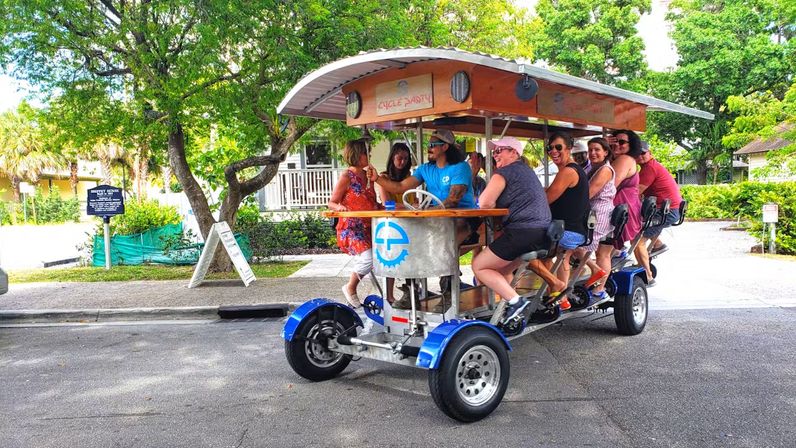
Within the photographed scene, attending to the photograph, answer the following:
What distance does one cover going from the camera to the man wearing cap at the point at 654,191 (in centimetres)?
713

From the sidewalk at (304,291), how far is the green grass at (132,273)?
483 millimetres

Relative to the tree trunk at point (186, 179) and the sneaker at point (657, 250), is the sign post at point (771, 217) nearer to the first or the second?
the sneaker at point (657, 250)

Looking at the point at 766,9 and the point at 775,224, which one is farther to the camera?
the point at 766,9

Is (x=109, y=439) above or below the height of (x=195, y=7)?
below

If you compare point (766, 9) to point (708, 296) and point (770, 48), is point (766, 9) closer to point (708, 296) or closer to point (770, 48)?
point (770, 48)

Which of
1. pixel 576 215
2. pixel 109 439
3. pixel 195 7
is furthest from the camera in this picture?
pixel 195 7

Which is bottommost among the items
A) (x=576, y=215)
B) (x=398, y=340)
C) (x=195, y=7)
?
(x=398, y=340)

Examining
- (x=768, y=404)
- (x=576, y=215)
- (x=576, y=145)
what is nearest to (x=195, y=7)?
(x=576, y=145)

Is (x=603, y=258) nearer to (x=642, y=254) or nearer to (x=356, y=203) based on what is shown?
(x=642, y=254)

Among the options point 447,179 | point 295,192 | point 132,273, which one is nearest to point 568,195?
point 447,179

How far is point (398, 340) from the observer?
5.11 m

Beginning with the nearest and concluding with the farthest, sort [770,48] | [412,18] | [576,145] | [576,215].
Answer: [576,215], [576,145], [412,18], [770,48]

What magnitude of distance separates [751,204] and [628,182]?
1060cm

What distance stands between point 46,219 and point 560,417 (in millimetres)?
47107
